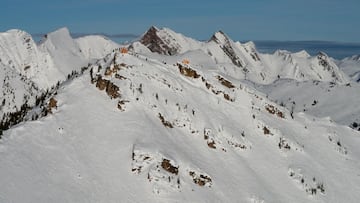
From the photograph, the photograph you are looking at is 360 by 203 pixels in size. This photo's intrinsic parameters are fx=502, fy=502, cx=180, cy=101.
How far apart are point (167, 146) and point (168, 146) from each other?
9 centimetres

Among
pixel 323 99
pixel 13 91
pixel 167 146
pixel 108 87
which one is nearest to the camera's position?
pixel 167 146

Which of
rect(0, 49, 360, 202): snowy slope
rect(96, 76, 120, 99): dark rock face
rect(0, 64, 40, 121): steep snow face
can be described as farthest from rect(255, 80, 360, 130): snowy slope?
rect(0, 64, 40, 121): steep snow face

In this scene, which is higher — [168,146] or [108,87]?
[108,87]

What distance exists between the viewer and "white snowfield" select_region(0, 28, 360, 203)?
75.6ft

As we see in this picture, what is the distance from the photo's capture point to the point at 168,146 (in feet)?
88.7

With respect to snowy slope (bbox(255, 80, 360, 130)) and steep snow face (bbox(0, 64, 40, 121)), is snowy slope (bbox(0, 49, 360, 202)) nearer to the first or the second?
snowy slope (bbox(255, 80, 360, 130))

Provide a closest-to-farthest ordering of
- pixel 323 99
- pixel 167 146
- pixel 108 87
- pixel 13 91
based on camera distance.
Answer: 1. pixel 167 146
2. pixel 108 87
3. pixel 323 99
4. pixel 13 91

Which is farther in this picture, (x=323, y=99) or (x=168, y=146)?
(x=323, y=99)

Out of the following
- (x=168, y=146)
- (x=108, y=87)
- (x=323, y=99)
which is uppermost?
(x=323, y=99)

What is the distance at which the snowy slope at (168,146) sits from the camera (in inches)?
907

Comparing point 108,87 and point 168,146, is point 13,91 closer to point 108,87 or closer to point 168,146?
point 108,87

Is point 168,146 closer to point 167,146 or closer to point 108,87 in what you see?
point 167,146

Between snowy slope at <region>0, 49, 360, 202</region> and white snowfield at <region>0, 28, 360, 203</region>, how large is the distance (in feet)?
0.22

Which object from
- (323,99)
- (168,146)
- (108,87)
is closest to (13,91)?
(323,99)
